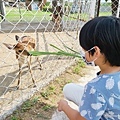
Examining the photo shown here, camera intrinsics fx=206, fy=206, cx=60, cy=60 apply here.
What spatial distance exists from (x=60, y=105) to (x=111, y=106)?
0.43 meters

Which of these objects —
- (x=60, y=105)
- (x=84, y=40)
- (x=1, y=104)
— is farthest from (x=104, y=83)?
(x=1, y=104)

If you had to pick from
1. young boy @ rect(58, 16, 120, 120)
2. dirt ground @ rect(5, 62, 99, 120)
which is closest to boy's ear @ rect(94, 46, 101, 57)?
young boy @ rect(58, 16, 120, 120)

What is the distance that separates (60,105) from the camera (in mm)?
1263

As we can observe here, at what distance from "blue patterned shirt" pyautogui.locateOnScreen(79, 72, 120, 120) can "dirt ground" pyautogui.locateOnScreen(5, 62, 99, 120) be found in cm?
99

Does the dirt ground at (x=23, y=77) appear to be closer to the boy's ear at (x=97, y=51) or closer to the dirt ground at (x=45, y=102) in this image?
the dirt ground at (x=45, y=102)

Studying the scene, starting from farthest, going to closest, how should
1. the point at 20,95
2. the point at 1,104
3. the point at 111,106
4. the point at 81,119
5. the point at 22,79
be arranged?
the point at 22,79 → the point at 20,95 → the point at 1,104 → the point at 81,119 → the point at 111,106

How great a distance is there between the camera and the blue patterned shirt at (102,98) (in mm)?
884

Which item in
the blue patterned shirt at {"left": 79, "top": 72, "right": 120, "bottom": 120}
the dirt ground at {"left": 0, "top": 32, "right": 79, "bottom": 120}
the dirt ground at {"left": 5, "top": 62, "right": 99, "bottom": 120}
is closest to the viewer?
the blue patterned shirt at {"left": 79, "top": 72, "right": 120, "bottom": 120}

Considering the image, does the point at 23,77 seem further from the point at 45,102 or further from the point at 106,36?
the point at 106,36

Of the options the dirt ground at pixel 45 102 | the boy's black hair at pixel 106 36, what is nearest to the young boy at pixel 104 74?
the boy's black hair at pixel 106 36

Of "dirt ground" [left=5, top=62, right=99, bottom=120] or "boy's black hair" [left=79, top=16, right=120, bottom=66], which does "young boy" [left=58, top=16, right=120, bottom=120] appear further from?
"dirt ground" [left=5, top=62, right=99, bottom=120]

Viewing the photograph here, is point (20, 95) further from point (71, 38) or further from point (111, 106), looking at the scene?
point (71, 38)

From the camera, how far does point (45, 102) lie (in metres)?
2.04

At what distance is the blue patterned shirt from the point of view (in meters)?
0.88
